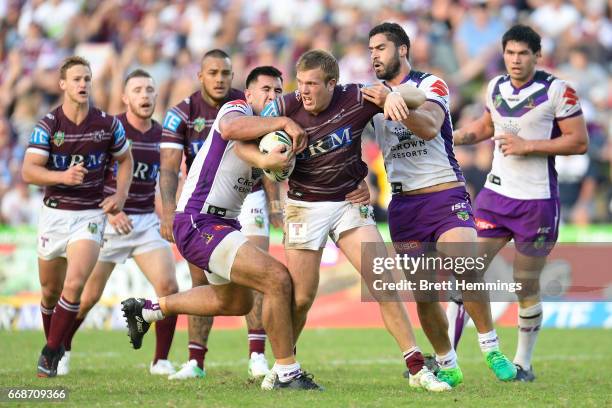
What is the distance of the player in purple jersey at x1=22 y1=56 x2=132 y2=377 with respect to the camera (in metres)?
11.3

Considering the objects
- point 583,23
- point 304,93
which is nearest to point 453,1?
point 583,23

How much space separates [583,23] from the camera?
71.6ft

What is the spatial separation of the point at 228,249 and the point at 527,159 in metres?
3.74

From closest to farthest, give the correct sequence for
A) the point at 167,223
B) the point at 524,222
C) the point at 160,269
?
the point at 167,223, the point at 524,222, the point at 160,269

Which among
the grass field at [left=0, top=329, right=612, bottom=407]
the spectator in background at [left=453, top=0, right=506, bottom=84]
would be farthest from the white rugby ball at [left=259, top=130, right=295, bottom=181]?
the spectator in background at [left=453, top=0, right=506, bottom=84]

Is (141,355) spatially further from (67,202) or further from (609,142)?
(609,142)

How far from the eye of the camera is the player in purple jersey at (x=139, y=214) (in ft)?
40.4

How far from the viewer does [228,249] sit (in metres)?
9.17

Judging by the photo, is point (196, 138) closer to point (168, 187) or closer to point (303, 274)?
point (168, 187)

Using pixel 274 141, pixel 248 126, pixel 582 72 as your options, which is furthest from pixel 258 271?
pixel 582 72

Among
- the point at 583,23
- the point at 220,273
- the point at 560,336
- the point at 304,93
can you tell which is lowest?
the point at 560,336

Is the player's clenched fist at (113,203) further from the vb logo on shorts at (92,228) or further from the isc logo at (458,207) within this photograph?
the isc logo at (458,207)

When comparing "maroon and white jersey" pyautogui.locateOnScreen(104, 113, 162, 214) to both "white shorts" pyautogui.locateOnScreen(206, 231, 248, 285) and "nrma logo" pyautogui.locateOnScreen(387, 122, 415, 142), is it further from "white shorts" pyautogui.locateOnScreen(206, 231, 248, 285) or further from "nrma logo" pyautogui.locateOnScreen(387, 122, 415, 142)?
"nrma logo" pyautogui.locateOnScreen(387, 122, 415, 142)

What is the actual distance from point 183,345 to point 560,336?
5.71 meters
